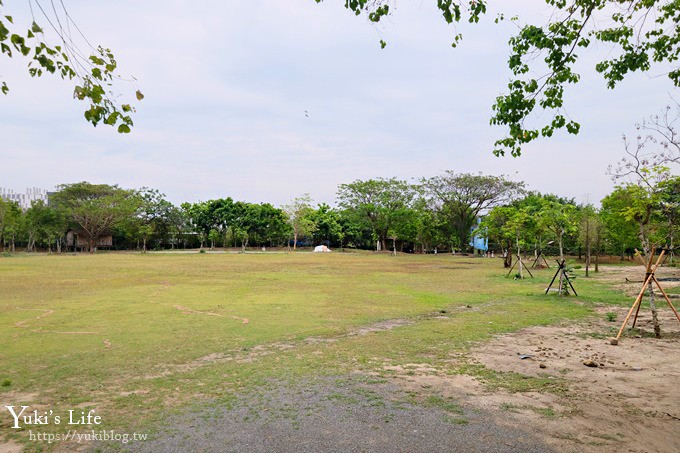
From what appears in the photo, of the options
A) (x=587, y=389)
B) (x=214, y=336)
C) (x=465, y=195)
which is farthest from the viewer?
(x=465, y=195)


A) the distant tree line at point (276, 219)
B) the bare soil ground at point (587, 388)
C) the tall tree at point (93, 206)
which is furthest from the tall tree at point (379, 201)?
the bare soil ground at point (587, 388)

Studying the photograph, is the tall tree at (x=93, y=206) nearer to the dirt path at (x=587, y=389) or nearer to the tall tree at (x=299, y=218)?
the tall tree at (x=299, y=218)

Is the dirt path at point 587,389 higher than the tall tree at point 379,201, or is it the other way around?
the tall tree at point 379,201

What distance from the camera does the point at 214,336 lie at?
924cm

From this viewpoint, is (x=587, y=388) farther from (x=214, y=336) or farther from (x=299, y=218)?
(x=299, y=218)

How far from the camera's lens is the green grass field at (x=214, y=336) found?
19.2 ft

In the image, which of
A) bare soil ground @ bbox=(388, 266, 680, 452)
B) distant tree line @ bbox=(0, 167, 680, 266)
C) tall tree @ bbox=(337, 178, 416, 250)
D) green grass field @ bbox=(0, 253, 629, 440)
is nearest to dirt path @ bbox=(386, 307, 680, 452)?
bare soil ground @ bbox=(388, 266, 680, 452)

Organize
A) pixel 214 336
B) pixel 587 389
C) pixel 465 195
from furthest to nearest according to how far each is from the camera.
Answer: pixel 465 195, pixel 214 336, pixel 587 389

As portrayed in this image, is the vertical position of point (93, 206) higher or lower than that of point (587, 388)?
higher

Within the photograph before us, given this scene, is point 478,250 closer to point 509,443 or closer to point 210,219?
point 210,219

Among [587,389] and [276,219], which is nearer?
[587,389]

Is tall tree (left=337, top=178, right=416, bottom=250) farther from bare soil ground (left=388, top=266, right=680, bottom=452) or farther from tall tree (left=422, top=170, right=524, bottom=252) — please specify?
bare soil ground (left=388, top=266, right=680, bottom=452)

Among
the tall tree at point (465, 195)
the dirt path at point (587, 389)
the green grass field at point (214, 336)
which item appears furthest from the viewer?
the tall tree at point (465, 195)

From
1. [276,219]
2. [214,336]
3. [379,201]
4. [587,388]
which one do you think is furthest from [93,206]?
[587,388]
